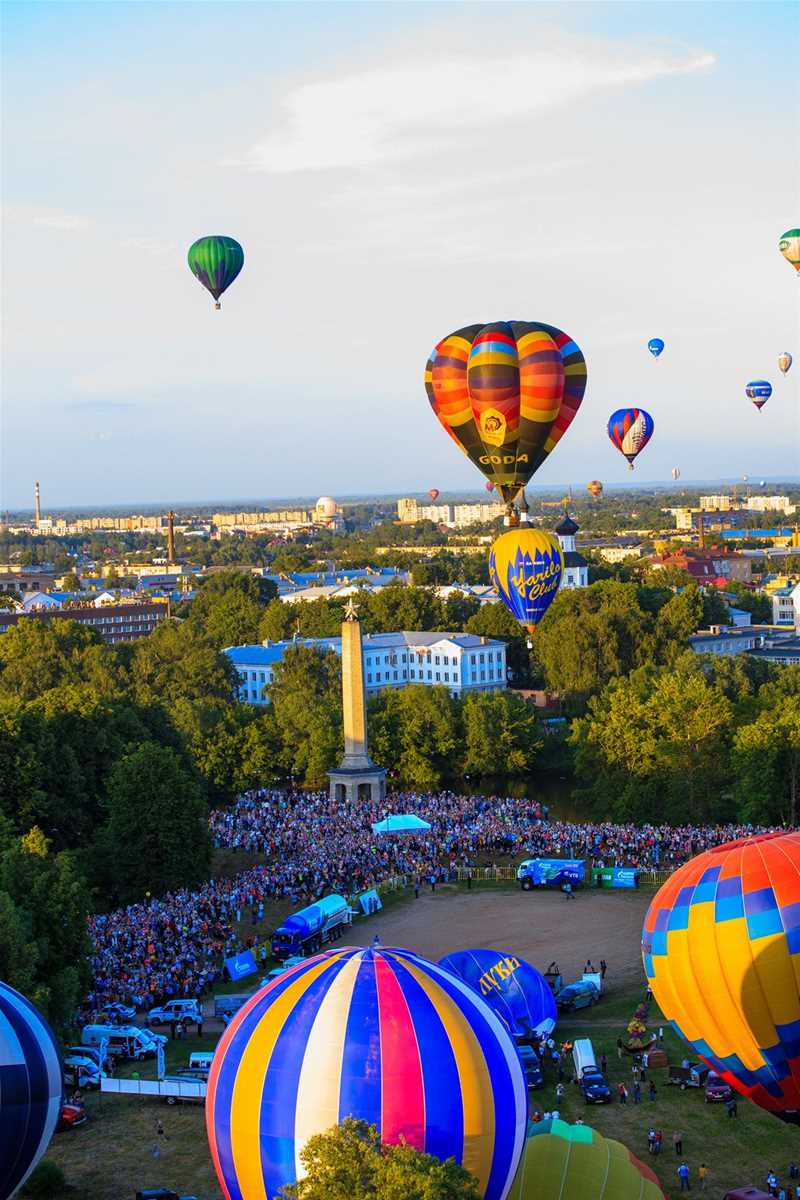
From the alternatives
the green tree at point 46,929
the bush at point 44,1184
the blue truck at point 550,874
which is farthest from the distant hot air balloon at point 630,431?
the bush at point 44,1184

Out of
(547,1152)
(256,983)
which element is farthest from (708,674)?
(547,1152)

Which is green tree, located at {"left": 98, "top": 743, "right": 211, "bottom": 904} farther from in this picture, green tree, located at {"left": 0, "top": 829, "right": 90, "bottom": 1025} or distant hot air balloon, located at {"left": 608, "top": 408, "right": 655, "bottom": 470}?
distant hot air balloon, located at {"left": 608, "top": 408, "right": 655, "bottom": 470}

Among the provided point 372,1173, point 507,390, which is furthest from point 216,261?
point 372,1173

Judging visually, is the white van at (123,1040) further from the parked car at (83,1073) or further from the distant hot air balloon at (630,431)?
the distant hot air balloon at (630,431)

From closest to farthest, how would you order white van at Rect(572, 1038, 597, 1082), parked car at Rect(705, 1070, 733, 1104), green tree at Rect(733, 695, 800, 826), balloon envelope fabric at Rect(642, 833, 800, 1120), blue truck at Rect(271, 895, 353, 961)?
balloon envelope fabric at Rect(642, 833, 800, 1120)
parked car at Rect(705, 1070, 733, 1104)
white van at Rect(572, 1038, 597, 1082)
blue truck at Rect(271, 895, 353, 961)
green tree at Rect(733, 695, 800, 826)

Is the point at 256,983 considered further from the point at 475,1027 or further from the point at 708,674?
the point at 708,674

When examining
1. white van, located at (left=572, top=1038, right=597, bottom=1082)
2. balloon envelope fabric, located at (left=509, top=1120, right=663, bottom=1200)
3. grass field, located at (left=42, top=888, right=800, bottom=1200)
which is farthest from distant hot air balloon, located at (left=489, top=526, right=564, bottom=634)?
balloon envelope fabric, located at (left=509, top=1120, right=663, bottom=1200)
